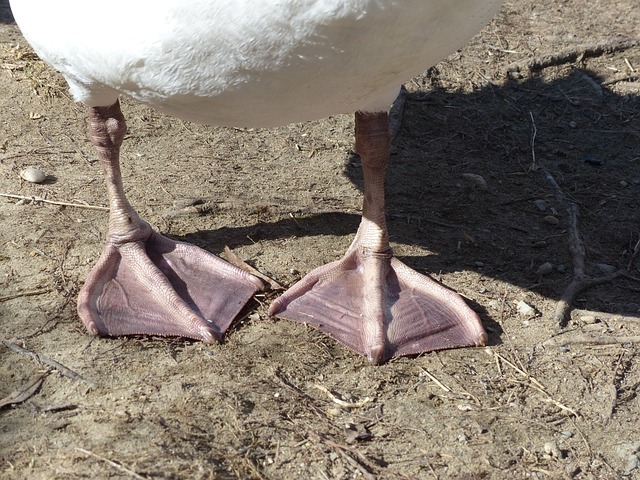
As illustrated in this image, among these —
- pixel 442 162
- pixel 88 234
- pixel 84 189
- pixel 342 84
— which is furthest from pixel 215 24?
pixel 442 162

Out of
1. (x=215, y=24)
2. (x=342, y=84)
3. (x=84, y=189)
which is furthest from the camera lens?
(x=84, y=189)

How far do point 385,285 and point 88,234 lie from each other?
1317 mm

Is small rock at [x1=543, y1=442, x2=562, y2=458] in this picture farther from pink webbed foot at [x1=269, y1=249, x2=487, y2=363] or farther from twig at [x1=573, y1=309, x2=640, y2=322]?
twig at [x1=573, y1=309, x2=640, y2=322]

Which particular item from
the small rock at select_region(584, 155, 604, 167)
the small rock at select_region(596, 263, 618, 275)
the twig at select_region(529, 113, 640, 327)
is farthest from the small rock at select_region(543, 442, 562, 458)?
the small rock at select_region(584, 155, 604, 167)

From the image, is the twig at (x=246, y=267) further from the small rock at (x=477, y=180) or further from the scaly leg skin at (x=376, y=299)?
the small rock at (x=477, y=180)

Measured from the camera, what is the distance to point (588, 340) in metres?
3.19

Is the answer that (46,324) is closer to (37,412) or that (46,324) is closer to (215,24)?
(37,412)

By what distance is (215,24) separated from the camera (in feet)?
7.66

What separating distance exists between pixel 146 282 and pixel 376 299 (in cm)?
88

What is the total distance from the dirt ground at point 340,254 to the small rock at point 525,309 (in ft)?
0.03

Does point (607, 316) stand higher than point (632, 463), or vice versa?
point (607, 316)

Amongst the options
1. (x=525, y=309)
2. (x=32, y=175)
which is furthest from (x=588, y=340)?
(x=32, y=175)

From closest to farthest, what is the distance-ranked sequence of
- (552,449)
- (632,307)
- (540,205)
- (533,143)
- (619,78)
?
(552,449)
(632,307)
(540,205)
(533,143)
(619,78)

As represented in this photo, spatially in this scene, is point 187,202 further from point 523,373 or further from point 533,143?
point 533,143
